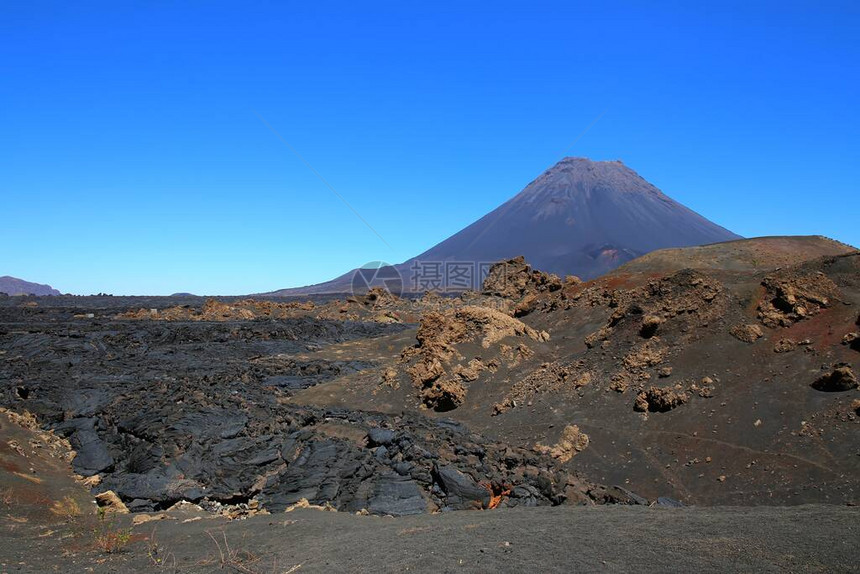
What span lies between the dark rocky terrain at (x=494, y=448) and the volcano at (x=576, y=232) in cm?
11510

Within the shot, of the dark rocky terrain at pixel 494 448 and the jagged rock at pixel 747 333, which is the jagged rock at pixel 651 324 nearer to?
the dark rocky terrain at pixel 494 448

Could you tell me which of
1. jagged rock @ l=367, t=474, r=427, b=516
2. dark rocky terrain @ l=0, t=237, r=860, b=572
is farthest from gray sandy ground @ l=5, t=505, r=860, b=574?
jagged rock @ l=367, t=474, r=427, b=516

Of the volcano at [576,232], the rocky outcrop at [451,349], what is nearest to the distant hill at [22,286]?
the volcano at [576,232]

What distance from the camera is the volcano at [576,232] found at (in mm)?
148875

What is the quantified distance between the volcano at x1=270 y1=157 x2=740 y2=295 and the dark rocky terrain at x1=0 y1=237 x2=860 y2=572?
378 ft

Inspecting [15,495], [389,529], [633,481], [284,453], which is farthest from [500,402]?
[15,495]

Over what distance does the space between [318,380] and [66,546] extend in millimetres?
12974

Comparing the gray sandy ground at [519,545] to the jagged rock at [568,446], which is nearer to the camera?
the gray sandy ground at [519,545]

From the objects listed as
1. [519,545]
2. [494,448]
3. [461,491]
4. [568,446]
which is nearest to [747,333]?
[568,446]

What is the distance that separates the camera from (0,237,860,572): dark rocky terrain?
580 centimetres

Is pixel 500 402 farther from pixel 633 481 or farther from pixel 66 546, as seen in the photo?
pixel 66 546

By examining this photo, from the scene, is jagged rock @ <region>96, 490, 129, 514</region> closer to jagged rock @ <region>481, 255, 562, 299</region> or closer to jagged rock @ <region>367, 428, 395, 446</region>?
jagged rock @ <region>367, 428, 395, 446</region>

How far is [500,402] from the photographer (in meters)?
14.1

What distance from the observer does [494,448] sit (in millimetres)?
10562
